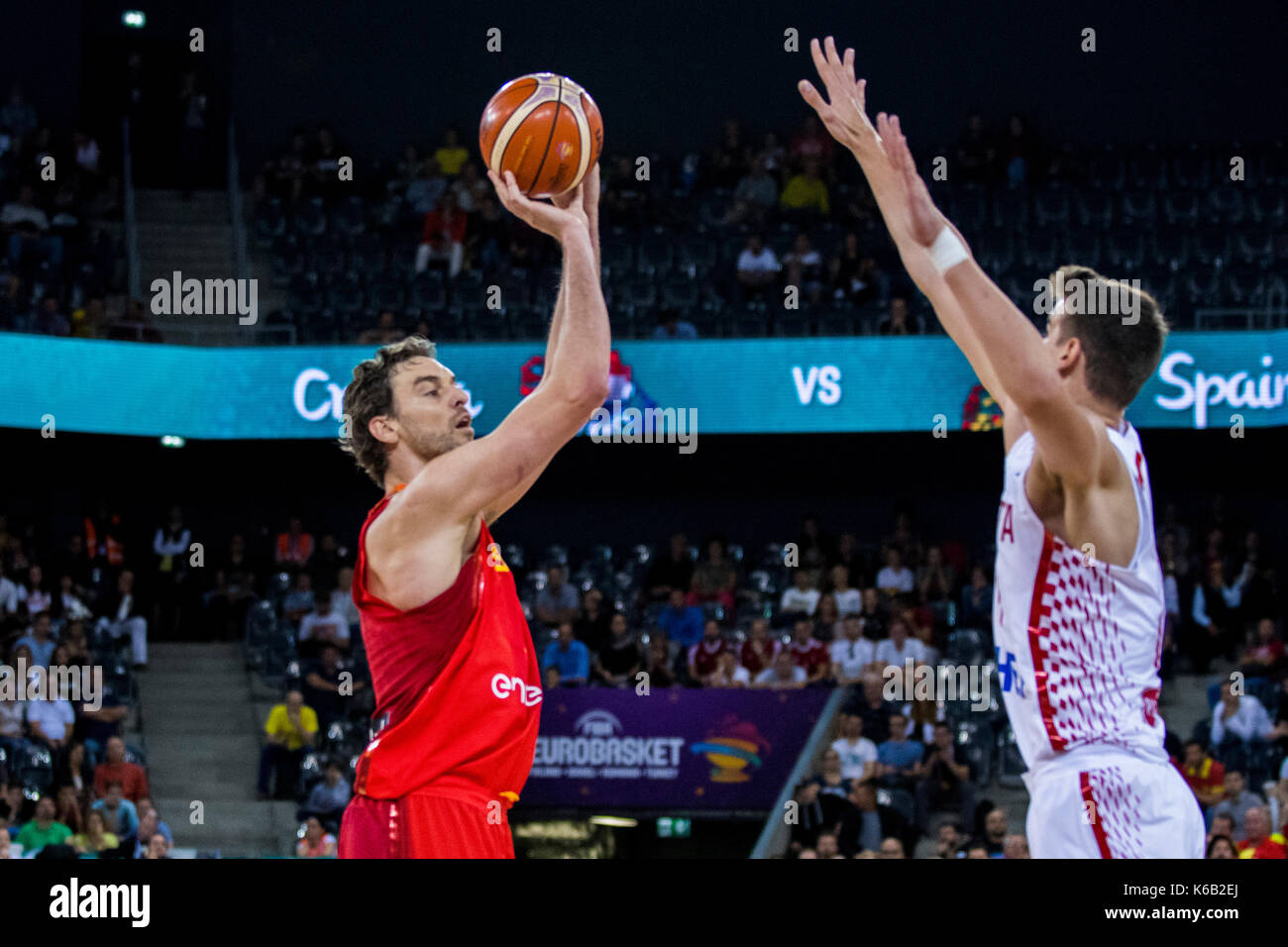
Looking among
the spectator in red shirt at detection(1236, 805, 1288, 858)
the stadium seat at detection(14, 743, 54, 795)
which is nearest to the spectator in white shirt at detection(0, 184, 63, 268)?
the stadium seat at detection(14, 743, 54, 795)

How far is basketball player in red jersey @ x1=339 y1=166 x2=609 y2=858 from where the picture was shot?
11.4 feet

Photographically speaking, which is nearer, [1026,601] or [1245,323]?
[1026,601]

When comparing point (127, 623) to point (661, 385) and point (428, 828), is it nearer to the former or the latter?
point (661, 385)

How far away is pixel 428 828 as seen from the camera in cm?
345

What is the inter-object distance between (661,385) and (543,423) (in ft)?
39.8

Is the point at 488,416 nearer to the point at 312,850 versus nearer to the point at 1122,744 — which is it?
the point at 312,850

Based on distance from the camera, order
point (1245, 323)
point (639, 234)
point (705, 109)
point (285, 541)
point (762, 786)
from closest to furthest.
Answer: point (762, 786) < point (1245, 323) < point (285, 541) < point (639, 234) < point (705, 109)

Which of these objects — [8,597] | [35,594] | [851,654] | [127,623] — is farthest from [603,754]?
[8,597]

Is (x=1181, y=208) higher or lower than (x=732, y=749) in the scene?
higher

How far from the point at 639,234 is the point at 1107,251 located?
4828 mm
